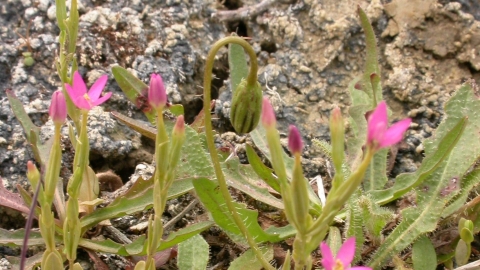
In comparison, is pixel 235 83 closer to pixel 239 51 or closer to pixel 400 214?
pixel 239 51

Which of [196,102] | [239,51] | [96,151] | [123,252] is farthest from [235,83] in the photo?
Answer: [123,252]

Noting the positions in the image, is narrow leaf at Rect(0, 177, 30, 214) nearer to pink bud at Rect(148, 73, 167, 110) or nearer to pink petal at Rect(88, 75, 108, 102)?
pink petal at Rect(88, 75, 108, 102)

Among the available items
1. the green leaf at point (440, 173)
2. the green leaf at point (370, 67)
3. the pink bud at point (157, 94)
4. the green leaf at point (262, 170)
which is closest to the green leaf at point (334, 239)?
the green leaf at point (440, 173)


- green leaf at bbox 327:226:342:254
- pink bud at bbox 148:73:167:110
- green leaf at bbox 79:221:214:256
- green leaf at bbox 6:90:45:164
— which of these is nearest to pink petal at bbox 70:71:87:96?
pink bud at bbox 148:73:167:110

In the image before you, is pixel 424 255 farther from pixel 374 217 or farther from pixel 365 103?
pixel 365 103

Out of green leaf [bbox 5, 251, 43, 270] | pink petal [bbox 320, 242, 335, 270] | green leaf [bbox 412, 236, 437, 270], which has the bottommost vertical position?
green leaf [bbox 412, 236, 437, 270]
